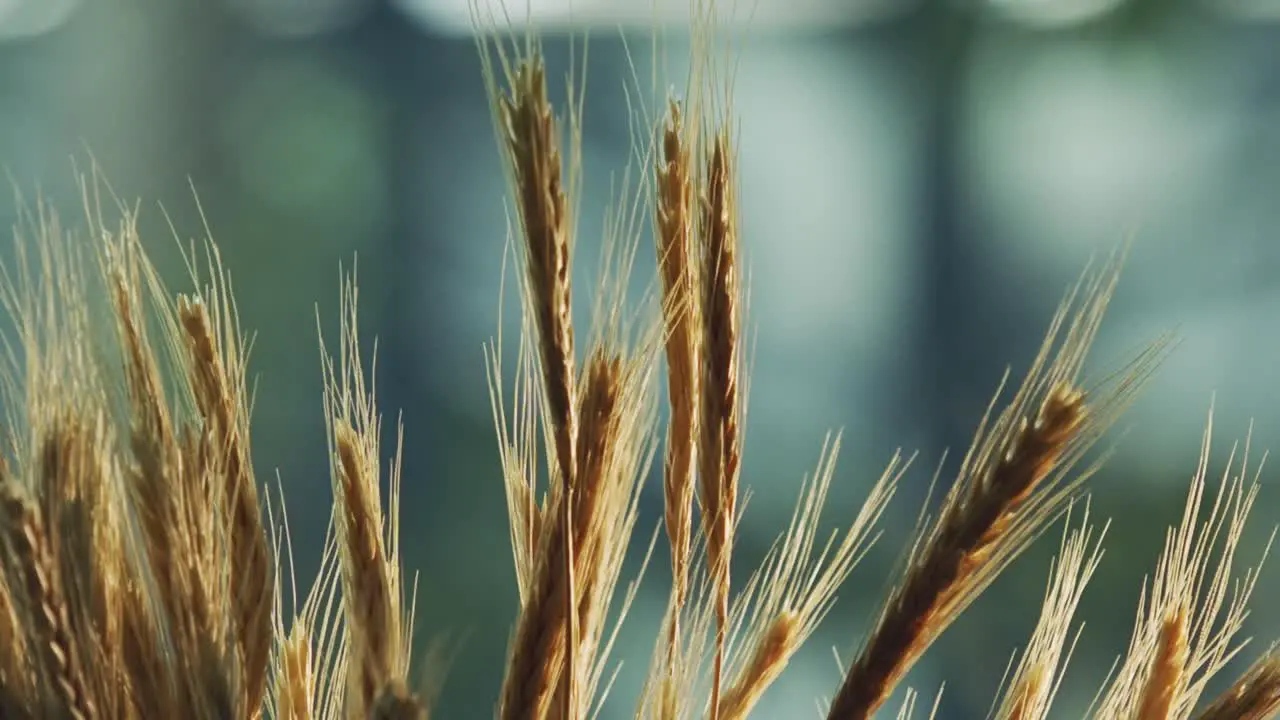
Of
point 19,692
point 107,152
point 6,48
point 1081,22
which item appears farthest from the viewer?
point 1081,22

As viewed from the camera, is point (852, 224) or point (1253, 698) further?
point (852, 224)

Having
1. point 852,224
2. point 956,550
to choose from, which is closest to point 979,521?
point 956,550

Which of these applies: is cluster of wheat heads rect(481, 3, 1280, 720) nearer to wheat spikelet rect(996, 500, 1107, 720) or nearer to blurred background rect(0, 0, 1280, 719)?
wheat spikelet rect(996, 500, 1107, 720)

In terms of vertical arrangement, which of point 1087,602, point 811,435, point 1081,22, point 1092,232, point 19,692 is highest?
point 1081,22

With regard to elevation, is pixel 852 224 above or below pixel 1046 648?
below

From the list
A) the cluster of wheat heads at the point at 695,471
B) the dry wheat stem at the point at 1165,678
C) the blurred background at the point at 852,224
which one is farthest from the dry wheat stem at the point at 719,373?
the blurred background at the point at 852,224

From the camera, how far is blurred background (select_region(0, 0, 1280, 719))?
5.56 feet

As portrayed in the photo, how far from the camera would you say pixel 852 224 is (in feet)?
5.82

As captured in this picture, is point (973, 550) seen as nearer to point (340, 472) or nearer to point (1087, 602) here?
point (340, 472)

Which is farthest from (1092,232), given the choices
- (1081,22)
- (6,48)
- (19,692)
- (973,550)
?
(19,692)

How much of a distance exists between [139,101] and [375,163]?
31 cm

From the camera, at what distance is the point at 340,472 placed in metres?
0.36

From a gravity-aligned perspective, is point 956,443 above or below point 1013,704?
below

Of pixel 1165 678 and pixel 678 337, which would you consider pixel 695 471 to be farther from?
pixel 1165 678
